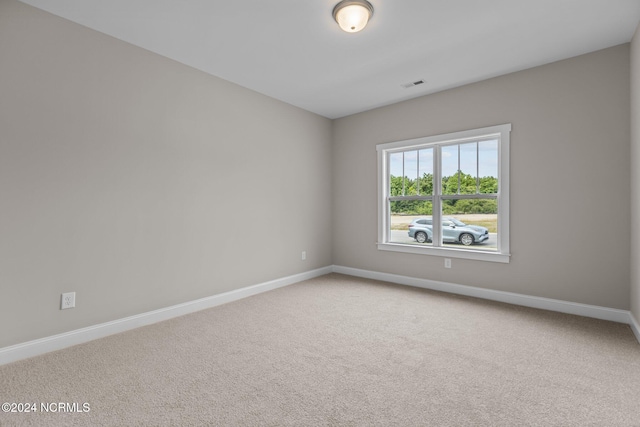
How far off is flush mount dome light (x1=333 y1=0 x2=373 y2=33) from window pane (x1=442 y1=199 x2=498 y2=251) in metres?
2.63

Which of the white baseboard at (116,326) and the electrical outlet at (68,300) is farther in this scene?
the electrical outlet at (68,300)

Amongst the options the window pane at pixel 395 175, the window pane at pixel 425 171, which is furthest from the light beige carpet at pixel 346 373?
the window pane at pixel 395 175

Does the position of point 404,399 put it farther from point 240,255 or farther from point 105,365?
point 240,255

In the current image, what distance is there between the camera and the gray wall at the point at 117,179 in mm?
2322

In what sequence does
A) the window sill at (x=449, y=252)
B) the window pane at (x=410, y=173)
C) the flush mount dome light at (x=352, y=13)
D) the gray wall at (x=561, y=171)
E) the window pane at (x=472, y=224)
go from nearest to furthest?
1. the flush mount dome light at (x=352, y=13)
2. the gray wall at (x=561, y=171)
3. the window sill at (x=449, y=252)
4. the window pane at (x=472, y=224)
5. the window pane at (x=410, y=173)

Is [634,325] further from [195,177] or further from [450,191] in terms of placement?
[195,177]

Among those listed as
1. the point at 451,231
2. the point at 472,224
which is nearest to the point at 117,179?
the point at 451,231

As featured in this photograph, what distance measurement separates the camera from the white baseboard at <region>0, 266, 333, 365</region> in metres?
2.30

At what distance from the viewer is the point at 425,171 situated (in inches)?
174

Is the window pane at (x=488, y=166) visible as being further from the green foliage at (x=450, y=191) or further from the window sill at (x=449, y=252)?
the window sill at (x=449, y=252)

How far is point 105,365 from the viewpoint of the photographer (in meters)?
2.22

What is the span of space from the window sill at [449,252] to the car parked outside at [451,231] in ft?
0.58

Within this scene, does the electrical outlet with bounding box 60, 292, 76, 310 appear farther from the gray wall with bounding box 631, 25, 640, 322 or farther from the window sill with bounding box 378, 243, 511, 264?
the gray wall with bounding box 631, 25, 640, 322

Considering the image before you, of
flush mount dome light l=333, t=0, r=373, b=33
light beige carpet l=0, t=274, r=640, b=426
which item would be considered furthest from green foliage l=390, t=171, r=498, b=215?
flush mount dome light l=333, t=0, r=373, b=33
